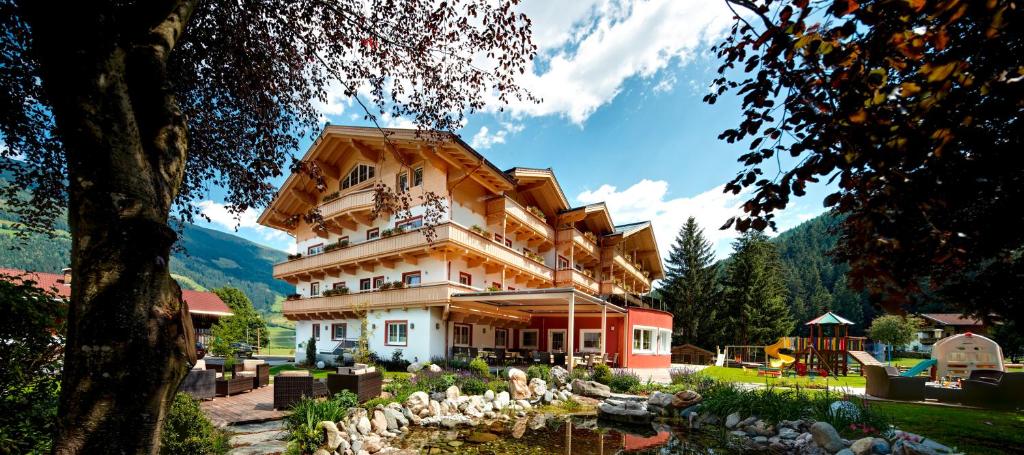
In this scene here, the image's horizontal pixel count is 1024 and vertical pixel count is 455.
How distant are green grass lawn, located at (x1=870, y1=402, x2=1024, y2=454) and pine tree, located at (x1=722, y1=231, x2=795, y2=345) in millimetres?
31340

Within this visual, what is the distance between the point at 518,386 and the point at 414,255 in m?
10.4

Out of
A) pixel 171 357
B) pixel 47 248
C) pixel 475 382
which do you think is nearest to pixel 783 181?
pixel 171 357

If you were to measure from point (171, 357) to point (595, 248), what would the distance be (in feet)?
96.3

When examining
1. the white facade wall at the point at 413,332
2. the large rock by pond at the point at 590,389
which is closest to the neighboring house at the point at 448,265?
the white facade wall at the point at 413,332

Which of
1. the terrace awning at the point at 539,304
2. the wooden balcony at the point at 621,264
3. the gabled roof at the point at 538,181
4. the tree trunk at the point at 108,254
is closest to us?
the tree trunk at the point at 108,254

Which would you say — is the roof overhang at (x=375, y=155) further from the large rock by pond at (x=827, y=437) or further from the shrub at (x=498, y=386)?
the large rock by pond at (x=827, y=437)

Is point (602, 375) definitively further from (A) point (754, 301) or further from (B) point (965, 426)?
(A) point (754, 301)

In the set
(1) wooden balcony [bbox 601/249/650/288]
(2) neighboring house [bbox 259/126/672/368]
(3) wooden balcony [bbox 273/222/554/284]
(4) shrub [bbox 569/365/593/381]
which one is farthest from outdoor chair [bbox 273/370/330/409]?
(1) wooden balcony [bbox 601/249/650/288]

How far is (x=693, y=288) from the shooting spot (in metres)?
43.5

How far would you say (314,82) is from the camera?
6.46 m

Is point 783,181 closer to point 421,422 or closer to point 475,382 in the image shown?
point 421,422

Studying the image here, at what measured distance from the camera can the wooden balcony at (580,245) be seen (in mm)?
27328

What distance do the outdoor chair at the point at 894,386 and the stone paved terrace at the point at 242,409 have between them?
586 inches

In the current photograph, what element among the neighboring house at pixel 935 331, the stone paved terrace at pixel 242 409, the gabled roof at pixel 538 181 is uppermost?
the gabled roof at pixel 538 181
